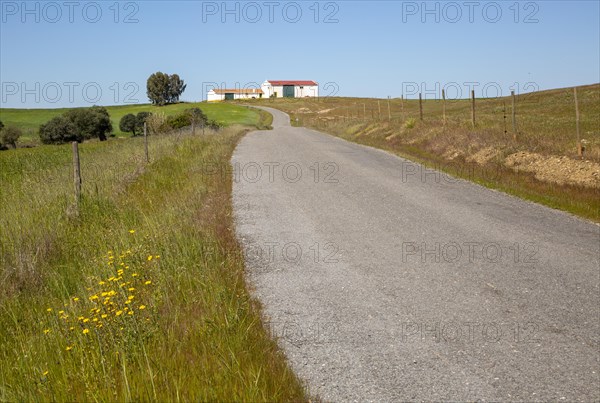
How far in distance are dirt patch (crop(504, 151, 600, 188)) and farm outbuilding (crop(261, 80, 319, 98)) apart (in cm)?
12856

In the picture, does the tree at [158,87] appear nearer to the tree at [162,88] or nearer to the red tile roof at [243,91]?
the tree at [162,88]

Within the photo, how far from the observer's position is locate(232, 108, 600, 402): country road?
14.1 feet

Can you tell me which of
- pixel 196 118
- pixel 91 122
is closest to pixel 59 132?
pixel 91 122

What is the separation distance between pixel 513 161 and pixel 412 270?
1029cm

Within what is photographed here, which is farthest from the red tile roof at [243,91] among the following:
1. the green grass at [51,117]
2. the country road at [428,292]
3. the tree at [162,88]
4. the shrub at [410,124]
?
the country road at [428,292]

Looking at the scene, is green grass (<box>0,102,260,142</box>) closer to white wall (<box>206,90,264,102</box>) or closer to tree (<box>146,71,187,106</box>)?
tree (<box>146,71,187,106</box>)

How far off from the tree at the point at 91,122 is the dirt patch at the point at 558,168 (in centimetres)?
5791

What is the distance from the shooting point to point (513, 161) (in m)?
15.9

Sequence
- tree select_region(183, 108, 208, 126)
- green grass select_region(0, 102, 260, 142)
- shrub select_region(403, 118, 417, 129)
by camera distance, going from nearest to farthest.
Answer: shrub select_region(403, 118, 417, 129) → tree select_region(183, 108, 208, 126) → green grass select_region(0, 102, 260, 142)

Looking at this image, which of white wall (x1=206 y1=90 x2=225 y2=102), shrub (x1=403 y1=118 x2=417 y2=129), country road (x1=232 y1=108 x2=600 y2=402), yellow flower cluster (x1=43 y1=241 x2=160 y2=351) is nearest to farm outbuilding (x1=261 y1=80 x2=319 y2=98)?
white wall (x1=206 y1=90 x2=225 y2=102)

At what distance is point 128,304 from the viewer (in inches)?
202

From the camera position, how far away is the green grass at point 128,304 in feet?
12.6

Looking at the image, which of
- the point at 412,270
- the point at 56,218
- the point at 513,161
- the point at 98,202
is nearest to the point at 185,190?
the point at 98,202

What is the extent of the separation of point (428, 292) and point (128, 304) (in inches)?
129
